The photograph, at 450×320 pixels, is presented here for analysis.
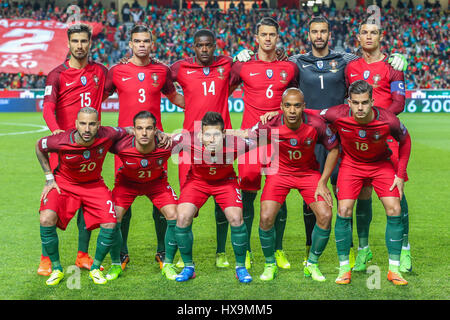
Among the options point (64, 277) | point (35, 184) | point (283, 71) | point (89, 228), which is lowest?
point (35, 184)

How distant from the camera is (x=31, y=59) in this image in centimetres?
3356

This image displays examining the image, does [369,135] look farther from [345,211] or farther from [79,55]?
[79,55]

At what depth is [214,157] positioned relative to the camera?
566cm

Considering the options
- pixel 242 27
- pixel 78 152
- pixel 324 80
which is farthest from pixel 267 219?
pixel 242 27

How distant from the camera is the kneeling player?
219 inches

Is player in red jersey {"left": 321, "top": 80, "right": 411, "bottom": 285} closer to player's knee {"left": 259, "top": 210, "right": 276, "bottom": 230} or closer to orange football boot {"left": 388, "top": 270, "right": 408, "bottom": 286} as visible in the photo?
orange football boot {"left": 388, "top": 270, "right": 408, "bottom": 286}

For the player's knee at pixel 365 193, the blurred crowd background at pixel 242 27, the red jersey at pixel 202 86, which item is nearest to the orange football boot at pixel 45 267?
the red jersey at pixel 202 86

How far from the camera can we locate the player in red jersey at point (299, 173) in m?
5.47

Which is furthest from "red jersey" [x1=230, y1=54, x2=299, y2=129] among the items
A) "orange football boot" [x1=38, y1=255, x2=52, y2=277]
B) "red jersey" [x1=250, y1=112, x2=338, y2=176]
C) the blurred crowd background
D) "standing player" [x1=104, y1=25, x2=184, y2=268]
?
the blurred crowd background

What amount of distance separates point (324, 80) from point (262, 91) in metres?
0.64

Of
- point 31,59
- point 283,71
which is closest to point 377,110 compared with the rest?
point 283,71

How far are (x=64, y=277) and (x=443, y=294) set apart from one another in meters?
3.37

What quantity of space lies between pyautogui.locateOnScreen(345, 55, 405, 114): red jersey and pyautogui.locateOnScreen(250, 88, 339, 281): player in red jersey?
0.76 metres
